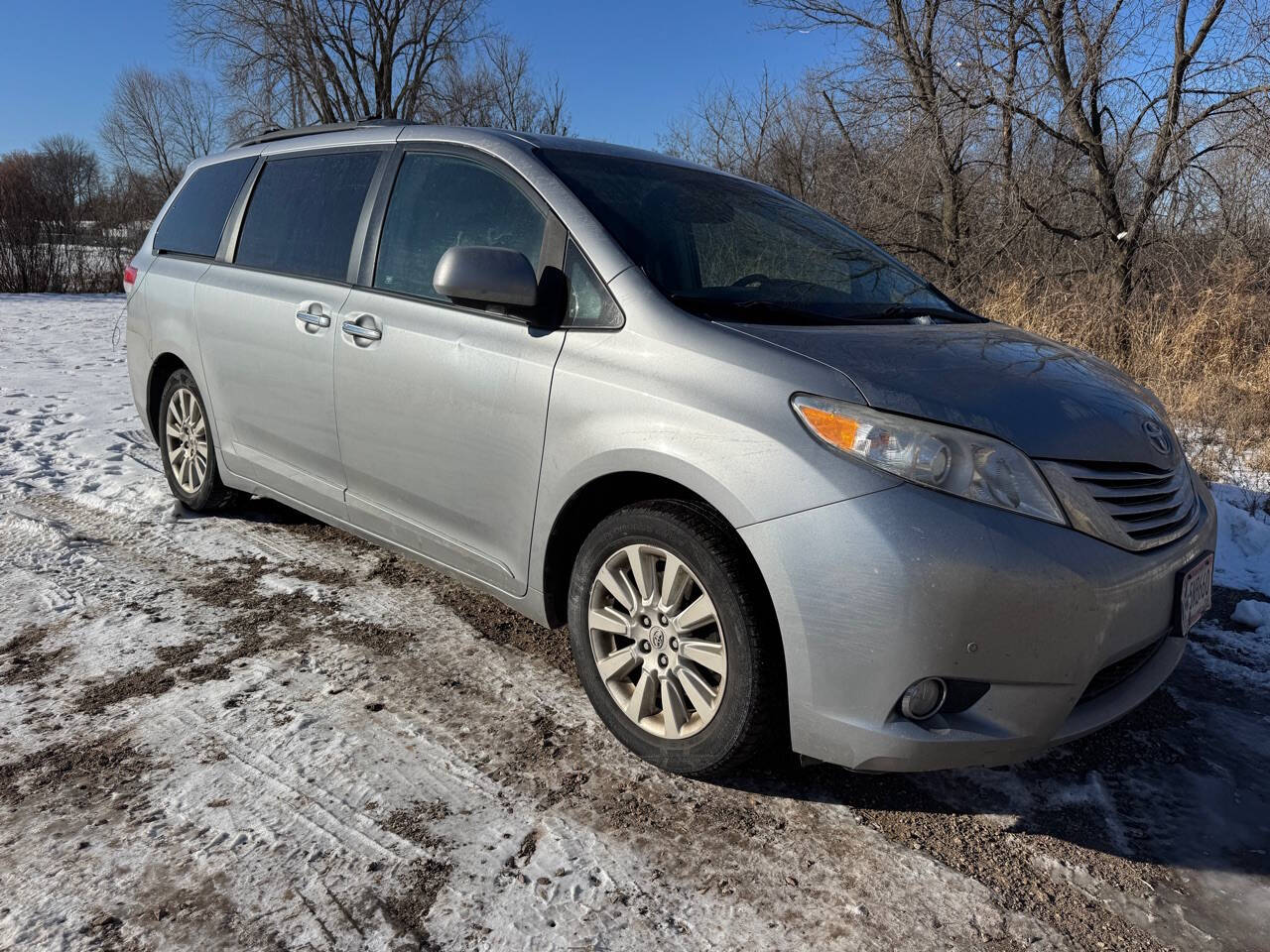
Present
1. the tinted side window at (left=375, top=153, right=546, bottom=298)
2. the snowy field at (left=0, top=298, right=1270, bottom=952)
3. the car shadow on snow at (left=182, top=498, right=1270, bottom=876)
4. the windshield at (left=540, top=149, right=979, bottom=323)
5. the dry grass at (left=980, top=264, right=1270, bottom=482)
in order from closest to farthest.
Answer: the snowy field at (left=0, top=298, right=1270, bottom=952) → the car shadow on snow at (left=182, top=498, right=1270, bottom=876) → the windshield at (left=540, top=149, right=979, bottom=323) → the tinted side window at (left=375, top=153, right=546, bottom=298) → the dry grass at (left=980, top=264, right=1270, bottom=482)

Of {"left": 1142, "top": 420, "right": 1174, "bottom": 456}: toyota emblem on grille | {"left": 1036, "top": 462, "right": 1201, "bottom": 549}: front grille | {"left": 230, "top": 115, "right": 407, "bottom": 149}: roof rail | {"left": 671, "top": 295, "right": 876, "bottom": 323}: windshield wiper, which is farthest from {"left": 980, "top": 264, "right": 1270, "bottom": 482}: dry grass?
{"left": 230, "top": 115, "right": 407, "bottom": 149}: roof rail

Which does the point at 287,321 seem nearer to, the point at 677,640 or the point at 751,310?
the point at 751,310

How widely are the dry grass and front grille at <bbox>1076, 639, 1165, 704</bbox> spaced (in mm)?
3682

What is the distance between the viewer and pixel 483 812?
7.34 ft

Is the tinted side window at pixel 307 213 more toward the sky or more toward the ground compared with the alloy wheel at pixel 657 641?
more toward the sky

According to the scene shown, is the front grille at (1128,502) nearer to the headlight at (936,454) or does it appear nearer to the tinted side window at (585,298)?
the headlight at (936,454)

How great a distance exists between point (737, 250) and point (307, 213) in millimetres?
1889

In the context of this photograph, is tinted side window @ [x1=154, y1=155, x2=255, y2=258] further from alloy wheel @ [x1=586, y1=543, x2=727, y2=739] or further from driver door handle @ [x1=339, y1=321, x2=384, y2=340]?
alloy wheel @ [x1=586, y1=543, x2=727, y2=739]

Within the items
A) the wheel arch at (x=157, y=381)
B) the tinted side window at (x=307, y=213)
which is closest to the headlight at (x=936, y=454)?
the tinted side window at (x=307, y=213)

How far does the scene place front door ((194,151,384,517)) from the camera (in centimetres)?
339

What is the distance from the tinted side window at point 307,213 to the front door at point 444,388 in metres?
0.26

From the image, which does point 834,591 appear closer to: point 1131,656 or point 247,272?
point 1131,656

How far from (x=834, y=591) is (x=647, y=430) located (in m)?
0.66

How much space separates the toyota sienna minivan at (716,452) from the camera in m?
2.02
